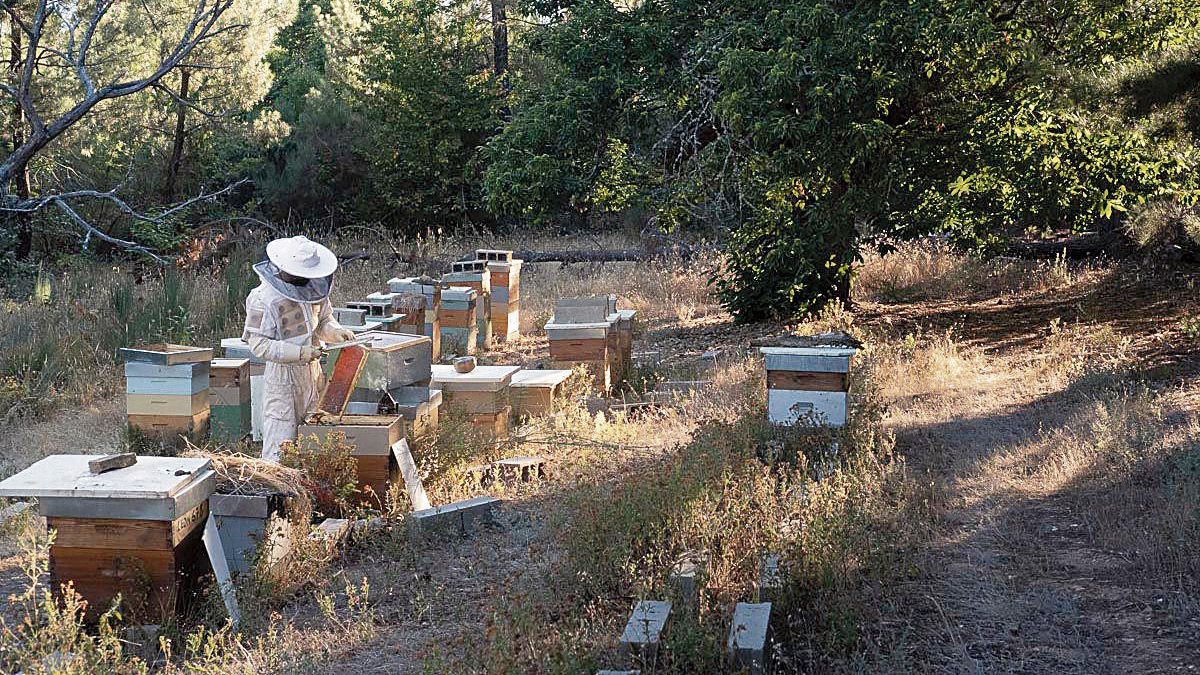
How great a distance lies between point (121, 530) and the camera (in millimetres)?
3973

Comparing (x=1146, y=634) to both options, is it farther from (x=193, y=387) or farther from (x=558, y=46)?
(x=558, y=46)

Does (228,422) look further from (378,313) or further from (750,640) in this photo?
(750,640)

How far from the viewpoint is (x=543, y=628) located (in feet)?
12.5

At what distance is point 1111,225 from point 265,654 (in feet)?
42.3

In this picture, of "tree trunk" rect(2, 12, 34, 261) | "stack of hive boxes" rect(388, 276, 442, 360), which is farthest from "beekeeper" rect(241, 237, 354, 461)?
"tree trunk" rect(2, 12, 34, 261)

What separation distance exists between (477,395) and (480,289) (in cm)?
436

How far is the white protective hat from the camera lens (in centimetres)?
560

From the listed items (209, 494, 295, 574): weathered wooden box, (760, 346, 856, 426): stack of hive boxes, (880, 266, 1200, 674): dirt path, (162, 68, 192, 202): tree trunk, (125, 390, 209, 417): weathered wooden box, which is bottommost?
(880, 266, 1200, 674): dirt path

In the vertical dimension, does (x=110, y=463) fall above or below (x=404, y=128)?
below

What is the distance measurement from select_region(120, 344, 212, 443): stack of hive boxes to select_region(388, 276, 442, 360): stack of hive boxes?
11.1ft

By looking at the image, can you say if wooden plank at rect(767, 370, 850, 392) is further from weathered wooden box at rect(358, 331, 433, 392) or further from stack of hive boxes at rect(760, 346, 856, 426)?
weathered wooden box at rect(358, 331, 433, 392)

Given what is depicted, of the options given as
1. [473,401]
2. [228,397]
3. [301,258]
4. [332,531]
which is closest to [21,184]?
[228,397]

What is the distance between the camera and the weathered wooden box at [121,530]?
3895mm

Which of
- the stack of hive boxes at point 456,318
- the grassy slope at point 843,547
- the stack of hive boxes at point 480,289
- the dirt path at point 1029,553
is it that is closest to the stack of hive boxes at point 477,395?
the grassy slope at point 843,547
